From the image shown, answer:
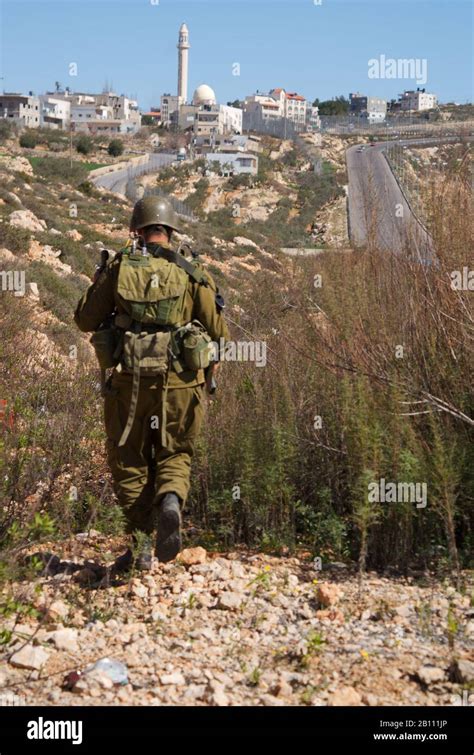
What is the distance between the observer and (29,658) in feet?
10.8

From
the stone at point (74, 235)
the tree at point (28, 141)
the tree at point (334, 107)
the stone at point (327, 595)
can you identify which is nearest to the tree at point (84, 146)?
the tree at point (28, 141)

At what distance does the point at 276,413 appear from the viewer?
16.0ft

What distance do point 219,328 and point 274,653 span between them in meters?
1.61

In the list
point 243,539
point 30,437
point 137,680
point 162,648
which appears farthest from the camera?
point 30,437

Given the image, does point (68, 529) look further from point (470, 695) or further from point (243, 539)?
point (470, 695)

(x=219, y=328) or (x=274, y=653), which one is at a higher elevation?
(x=219, y=328)

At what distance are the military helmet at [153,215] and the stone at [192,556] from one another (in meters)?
1.58

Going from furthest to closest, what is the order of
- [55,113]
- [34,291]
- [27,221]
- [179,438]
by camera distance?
[55,113] → [27,221] → [34,291] → [179,438]

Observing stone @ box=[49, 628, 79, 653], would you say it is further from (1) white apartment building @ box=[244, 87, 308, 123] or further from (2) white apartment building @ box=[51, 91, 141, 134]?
(1) white apartment building @ box=[244, 87, 308, 123]

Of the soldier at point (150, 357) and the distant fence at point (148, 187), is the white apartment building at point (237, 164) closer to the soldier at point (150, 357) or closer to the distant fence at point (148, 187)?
the distant fence at point (148, 187)

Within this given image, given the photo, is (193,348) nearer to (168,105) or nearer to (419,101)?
(168,105)

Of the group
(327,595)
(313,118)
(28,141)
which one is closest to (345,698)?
(327,595)

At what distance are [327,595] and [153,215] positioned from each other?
1.93 meters
